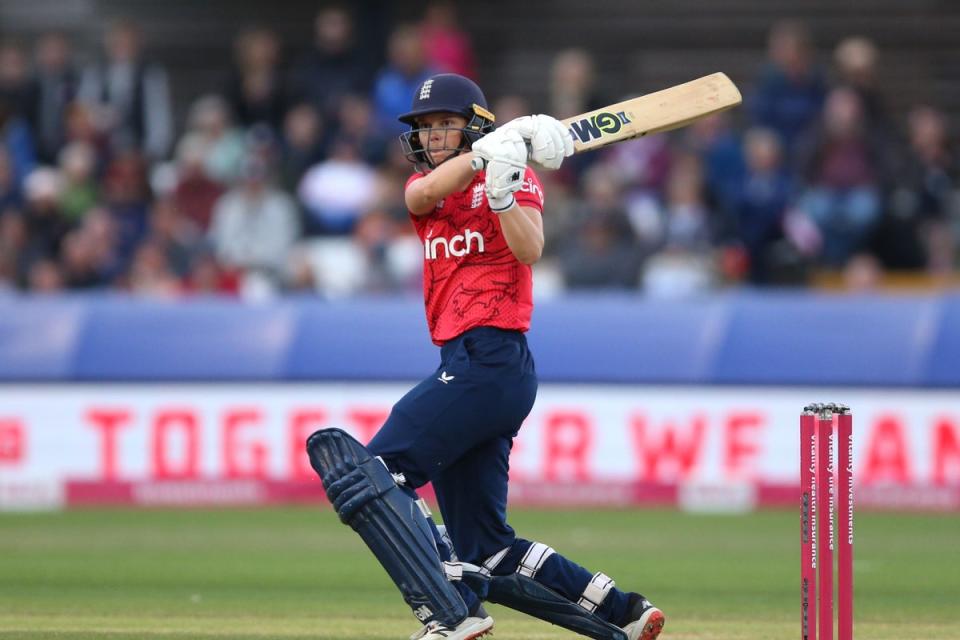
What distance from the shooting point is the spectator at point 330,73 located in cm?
1612

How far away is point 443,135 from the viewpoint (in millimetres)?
6105

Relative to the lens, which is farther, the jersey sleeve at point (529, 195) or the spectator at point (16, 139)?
the spectator at point (16, 139)

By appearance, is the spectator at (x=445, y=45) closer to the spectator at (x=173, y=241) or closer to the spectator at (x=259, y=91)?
the spectator at (x=259, y=91)

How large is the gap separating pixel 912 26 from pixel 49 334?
9.02 meters

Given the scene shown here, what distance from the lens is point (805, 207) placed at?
14.5 meters

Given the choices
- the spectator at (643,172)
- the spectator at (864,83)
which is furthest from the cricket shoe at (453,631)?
the spectator at (864,83)

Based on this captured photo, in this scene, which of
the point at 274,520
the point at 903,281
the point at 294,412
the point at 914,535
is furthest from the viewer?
the point at 903,281

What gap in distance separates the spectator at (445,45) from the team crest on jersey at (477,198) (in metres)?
9.93

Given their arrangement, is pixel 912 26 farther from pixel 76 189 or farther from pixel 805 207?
pixel 76 189

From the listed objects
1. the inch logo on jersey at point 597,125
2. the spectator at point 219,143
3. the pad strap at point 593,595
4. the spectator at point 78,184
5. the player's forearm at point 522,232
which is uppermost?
the spectator at point 219,143

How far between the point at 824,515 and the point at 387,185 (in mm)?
9715

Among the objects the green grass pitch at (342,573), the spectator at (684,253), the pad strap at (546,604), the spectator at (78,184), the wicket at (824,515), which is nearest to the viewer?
the wicket at (824,515)

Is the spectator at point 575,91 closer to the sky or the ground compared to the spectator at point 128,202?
closer to the sky

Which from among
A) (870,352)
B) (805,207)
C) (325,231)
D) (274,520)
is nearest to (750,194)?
(805,207)
